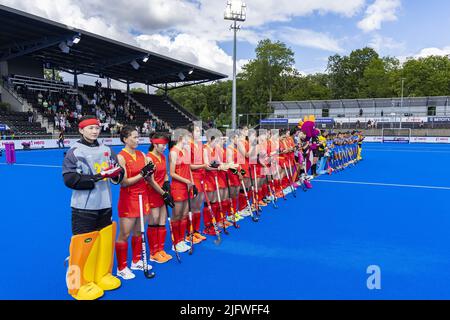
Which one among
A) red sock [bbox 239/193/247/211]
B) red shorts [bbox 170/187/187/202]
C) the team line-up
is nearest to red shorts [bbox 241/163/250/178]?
the team line-up

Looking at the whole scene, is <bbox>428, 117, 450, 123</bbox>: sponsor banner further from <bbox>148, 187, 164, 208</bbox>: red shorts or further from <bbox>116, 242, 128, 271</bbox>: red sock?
<bbox>116, 242, 128, 271</bbox>: red sock

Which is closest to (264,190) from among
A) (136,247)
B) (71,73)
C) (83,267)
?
(136,247)

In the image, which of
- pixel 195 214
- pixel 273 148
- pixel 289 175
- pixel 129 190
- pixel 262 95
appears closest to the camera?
pixel 129 190

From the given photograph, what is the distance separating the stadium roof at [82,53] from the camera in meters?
23.4

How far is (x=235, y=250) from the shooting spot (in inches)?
201

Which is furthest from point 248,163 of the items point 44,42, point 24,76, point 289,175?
point 24,76

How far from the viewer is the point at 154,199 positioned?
4535 millimetres

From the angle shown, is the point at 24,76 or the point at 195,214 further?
the point at 24,76

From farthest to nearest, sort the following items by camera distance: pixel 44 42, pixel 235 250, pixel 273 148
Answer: pixel 44 42 → pixel 273 148 → pixel 235 250

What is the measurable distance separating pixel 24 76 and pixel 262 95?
5749cm

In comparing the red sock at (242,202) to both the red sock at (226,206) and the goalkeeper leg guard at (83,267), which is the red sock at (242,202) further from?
the goalkeeper leg guard at (83,267)

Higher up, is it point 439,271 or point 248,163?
point 248,163
